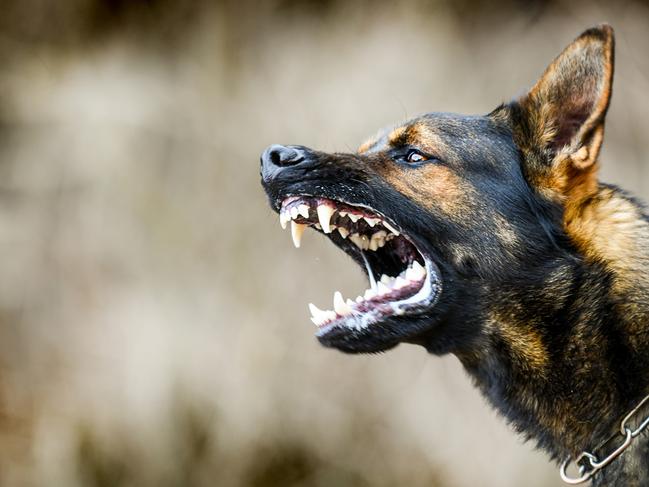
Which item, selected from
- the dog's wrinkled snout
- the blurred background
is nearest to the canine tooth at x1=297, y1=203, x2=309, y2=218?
the dog's wrinkled snout

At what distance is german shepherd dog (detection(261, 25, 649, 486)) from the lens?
2436 millimetres

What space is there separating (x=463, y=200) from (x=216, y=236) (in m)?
2.63

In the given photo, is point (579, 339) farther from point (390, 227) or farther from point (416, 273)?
point (390, 227)

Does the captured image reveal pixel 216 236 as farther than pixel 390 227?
Yes

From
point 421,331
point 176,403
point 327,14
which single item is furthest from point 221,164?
point 421,331

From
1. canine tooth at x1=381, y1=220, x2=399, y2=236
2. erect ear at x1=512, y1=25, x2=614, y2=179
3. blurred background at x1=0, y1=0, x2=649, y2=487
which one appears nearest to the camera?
erect ear at x1=512, y1=25, x2=614, y2=179

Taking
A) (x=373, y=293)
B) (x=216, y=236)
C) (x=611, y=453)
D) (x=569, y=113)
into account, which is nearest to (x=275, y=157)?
(x=373, y=293)

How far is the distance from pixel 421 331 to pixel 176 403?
272 cm

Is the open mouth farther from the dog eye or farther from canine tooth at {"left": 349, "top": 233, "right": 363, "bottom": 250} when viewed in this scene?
the dog eye

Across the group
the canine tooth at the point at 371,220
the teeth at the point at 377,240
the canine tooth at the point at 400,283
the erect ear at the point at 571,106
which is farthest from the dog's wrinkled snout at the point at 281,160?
the erect ear at the point at 571,106

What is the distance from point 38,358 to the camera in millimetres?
4938

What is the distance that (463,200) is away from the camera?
263 cm

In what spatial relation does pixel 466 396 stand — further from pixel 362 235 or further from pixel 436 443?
pixel 362 235

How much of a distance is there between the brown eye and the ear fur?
0.31m
